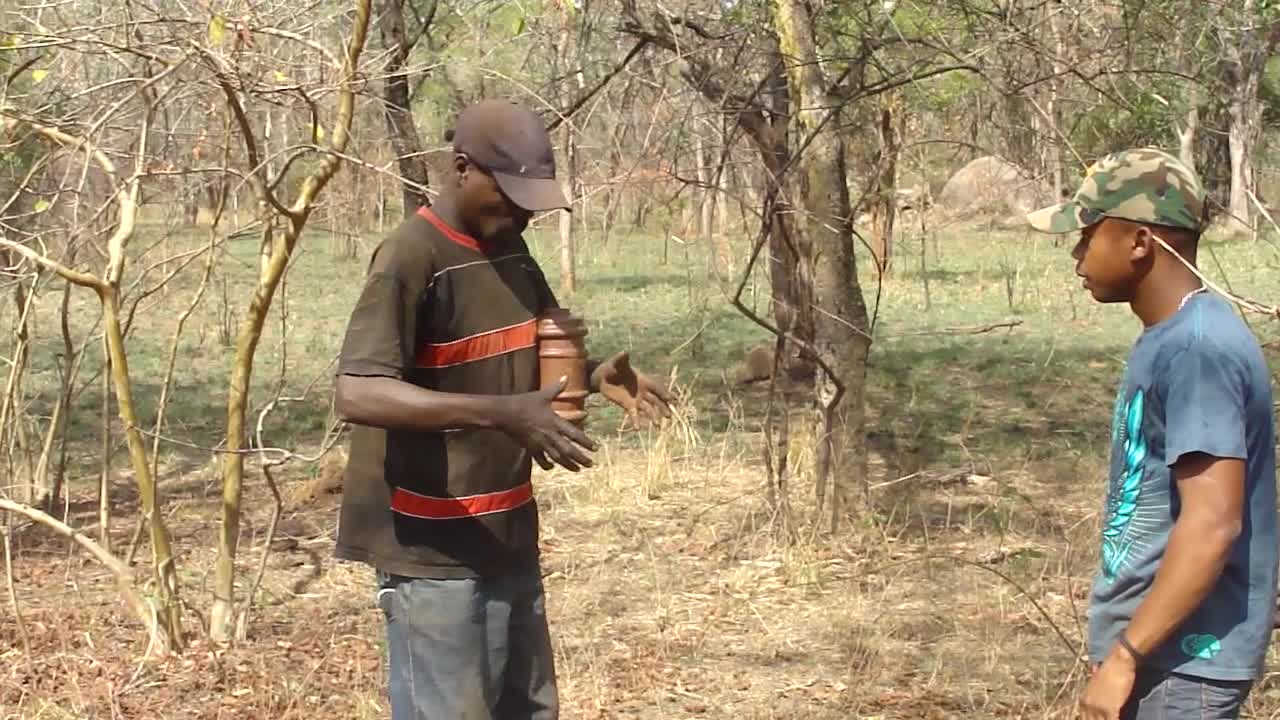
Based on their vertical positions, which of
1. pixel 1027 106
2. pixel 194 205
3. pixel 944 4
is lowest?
pixel 194 205

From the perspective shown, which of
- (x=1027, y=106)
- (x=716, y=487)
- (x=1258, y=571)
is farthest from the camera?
(x=716, y=487)

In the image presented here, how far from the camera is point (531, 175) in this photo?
2.75 m

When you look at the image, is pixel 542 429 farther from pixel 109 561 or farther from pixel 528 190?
pixel 109 561

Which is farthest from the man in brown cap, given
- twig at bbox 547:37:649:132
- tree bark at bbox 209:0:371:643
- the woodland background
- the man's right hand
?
twig at bbox 547:37:649:132

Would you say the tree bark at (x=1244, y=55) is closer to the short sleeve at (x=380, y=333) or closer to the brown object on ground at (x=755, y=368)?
the short sleeve at (x=380, y=333)

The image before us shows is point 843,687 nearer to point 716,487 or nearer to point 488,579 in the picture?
point 488,579

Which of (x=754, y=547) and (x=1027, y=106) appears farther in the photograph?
(x=754, y=547)

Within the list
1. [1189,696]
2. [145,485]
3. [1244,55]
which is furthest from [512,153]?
[1244,55]

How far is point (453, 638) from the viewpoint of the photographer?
9.32ft

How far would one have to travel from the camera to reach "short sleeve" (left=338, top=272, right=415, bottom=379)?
266cm

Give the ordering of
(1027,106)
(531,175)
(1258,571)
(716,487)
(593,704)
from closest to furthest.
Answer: (1258,571) → (531,175) → (593,704) → (1027,106) → (716,487)

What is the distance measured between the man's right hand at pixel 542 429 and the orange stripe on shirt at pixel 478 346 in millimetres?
218

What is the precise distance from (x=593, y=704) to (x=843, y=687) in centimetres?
85

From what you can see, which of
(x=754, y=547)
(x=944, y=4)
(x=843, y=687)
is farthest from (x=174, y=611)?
(x=944, y=4)
